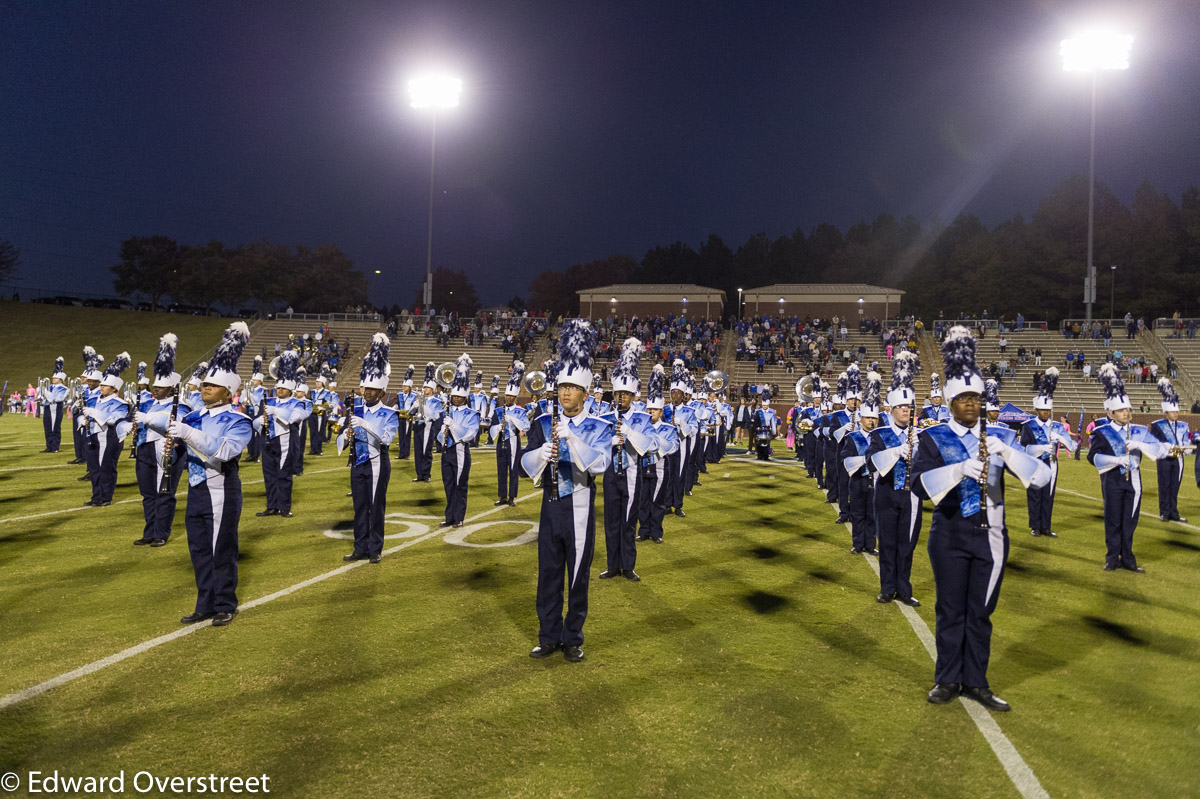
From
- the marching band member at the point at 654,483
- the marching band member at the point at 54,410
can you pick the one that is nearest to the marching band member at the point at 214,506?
the marching band member at the point at 654,483

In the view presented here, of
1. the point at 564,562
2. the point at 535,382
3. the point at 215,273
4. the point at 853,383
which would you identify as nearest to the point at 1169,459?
the point at 853,383

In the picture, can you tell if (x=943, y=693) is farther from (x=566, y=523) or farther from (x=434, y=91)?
(x=434, y=91)

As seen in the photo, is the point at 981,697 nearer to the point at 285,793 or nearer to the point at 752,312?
the point at 285,793

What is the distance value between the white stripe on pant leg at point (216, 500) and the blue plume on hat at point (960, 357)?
5.87 meters

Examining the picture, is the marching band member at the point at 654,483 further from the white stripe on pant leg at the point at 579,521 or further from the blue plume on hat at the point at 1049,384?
the blue plume on hat at the point at 1049,384

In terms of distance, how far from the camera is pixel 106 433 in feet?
36.0

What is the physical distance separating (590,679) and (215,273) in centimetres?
7260

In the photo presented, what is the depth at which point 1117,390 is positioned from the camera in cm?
945

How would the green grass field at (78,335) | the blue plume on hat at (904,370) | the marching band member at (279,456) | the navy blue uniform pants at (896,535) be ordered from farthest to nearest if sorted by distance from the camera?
the green grass field at (78,335), the marching band member at (279,456), the blue plume on hat at (904,370), the navy blue uniform pants at (896,535)

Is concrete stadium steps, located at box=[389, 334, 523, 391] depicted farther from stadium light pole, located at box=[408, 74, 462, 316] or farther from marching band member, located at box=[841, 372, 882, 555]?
marching band member, located at box=[841, 372, 882, 555]

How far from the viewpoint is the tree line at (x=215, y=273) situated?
6669 centimetres

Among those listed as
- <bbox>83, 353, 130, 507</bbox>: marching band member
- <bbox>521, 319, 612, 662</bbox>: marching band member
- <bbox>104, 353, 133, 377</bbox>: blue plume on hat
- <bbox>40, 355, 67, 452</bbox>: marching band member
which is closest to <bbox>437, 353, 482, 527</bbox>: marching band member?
<bbox>83, 353, 130, 507</bbox>: marching band member

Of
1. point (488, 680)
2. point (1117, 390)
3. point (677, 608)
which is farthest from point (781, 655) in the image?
point (1117, 390)

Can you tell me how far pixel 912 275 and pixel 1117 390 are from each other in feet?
228
